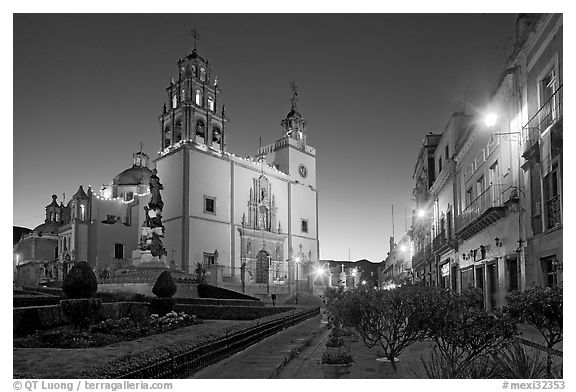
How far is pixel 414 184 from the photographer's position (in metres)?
42.2

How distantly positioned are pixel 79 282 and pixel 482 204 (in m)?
13.9

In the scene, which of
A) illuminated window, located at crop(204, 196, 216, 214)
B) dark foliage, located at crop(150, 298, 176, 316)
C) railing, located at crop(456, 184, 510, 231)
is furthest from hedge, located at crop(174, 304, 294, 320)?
illuminated window, located at crop(204, 196, 216, 214)

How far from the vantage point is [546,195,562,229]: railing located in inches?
493

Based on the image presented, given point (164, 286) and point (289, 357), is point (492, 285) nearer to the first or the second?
point (164, 286)

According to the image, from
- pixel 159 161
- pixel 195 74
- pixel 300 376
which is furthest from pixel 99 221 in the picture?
pixel 300 376

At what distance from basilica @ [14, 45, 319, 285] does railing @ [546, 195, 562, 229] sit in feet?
105

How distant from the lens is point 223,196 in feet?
161

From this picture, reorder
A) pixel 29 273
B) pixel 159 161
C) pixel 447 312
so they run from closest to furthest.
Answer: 1. pixel 447 312
2. pixel 159 161
3. pixel 29 273

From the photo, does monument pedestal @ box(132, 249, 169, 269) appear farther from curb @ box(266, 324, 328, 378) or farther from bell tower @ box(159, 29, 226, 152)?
curb @ box(266, 324, 328, 378)

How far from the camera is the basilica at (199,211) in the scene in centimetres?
4600

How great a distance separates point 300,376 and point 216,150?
4081 cm

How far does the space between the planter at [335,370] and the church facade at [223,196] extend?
34280mm

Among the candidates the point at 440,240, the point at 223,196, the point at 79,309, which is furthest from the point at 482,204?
the point at 223,196
